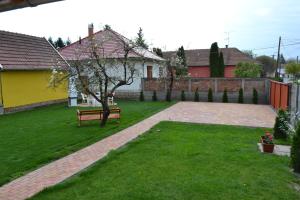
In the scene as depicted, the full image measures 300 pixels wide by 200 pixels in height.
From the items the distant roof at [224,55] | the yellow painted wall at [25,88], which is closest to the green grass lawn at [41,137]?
the yellow painted wall at [25,88]

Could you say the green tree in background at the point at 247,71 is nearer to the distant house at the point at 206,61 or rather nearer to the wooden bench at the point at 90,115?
the distant house at the point at 206,61

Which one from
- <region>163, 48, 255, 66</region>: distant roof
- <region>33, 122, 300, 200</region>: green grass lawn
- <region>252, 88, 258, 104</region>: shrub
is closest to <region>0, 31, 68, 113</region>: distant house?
<region>33, 122, 300, 200</region>: green grass lawn

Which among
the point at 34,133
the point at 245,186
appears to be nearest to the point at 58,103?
the point at 34,133

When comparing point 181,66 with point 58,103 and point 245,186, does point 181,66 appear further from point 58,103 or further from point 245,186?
point 245,186

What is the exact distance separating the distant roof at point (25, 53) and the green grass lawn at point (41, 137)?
3667 millimetres

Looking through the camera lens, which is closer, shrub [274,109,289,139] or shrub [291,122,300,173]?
shrub [291,122,300,173]

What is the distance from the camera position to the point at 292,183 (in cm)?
529

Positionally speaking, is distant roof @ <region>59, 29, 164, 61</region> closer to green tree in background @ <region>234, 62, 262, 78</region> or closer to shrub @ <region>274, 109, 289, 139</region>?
shrub @ <region>274, 109, 289, 139</region>

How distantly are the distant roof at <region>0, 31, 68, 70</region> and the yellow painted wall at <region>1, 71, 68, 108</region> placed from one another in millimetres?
424

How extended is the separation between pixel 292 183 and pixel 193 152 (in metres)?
2.47

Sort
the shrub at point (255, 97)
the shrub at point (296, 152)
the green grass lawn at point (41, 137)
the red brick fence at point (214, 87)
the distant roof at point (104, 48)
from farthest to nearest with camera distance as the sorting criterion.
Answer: the red brick fence at point (214, 87) → the shrub at point (255, 97) → the distant roof at point (104, 48) → the green grass lawn at point (41, 137) → the shrub at point (296, 152)

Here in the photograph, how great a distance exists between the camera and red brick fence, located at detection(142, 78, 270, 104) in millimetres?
19516

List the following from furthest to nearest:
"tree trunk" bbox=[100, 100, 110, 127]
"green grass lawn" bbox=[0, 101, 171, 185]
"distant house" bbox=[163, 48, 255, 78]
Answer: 1. "distant house" bbox=[163, 48, 255, 78]
2. "tree trunk" bbox=[100, 100, 110, 127]
3. "green grass lawn" bbox=[0, 101, 171, 185]

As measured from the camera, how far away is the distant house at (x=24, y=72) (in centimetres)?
1517
